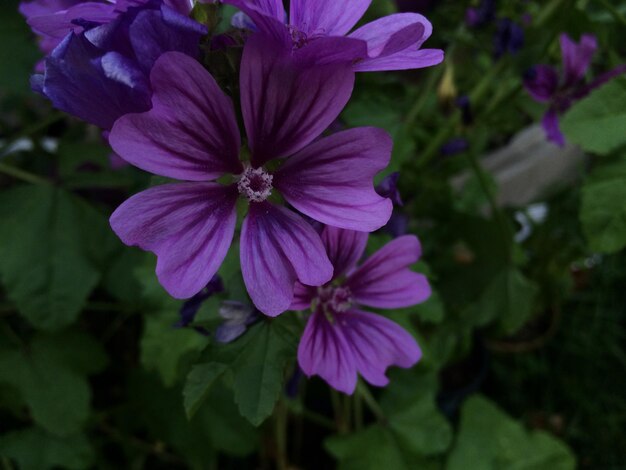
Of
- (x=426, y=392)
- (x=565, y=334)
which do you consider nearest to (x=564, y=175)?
(x=565, y=334)

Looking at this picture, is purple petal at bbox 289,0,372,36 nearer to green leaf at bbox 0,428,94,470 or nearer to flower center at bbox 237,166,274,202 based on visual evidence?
flower center at bbox 237,166,274,202

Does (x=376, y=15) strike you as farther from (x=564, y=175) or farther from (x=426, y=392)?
(x=564, y=175)

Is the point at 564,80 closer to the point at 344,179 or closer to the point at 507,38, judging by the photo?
the point at 507,38

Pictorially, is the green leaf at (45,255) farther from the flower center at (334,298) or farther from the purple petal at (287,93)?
the purple petal at (287,93)

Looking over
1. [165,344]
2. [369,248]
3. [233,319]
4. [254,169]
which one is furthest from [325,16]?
[165,344]

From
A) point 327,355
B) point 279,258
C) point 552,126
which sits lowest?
point 552,126

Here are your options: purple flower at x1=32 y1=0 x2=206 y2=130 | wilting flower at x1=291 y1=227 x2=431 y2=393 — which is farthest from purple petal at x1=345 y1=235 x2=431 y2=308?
purple flower at x1=32 y1=0 x2=206 y2=130
